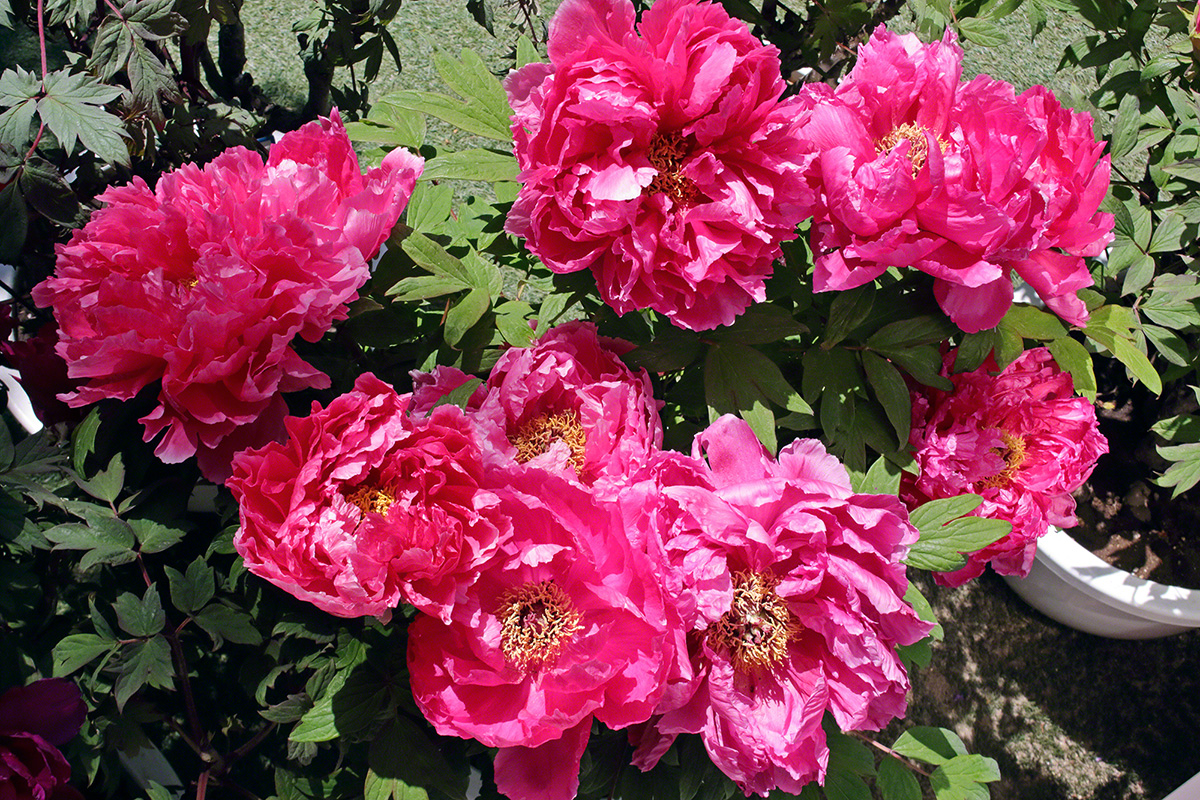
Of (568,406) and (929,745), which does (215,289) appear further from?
(929,745)

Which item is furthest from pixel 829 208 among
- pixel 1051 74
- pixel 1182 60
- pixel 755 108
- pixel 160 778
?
pixel 1051 74

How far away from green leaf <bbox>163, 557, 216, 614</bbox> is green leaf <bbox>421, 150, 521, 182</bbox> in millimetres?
443

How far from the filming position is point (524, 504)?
0.66 meters

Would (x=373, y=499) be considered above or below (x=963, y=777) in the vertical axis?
above

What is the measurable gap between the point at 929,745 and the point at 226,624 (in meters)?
0.74

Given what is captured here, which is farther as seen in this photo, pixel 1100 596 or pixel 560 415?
pixel 1100 596

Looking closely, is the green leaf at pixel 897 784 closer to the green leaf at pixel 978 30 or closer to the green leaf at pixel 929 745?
the green leaf at pixel 929 745

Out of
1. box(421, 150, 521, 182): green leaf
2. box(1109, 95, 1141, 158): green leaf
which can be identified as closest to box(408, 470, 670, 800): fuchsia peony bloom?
box(421, 150, 521, 182): green leaf

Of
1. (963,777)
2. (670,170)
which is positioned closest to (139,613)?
(670,170)

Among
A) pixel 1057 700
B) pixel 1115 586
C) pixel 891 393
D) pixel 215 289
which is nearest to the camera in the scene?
pixel 215 289

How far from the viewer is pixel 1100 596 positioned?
65.9 inches

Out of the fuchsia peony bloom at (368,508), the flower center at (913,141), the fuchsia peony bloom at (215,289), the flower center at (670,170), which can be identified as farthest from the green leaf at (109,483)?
the flower center at (913,141)

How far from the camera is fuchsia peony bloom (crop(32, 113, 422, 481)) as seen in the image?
686 mm

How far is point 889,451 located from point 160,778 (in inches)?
39.5
